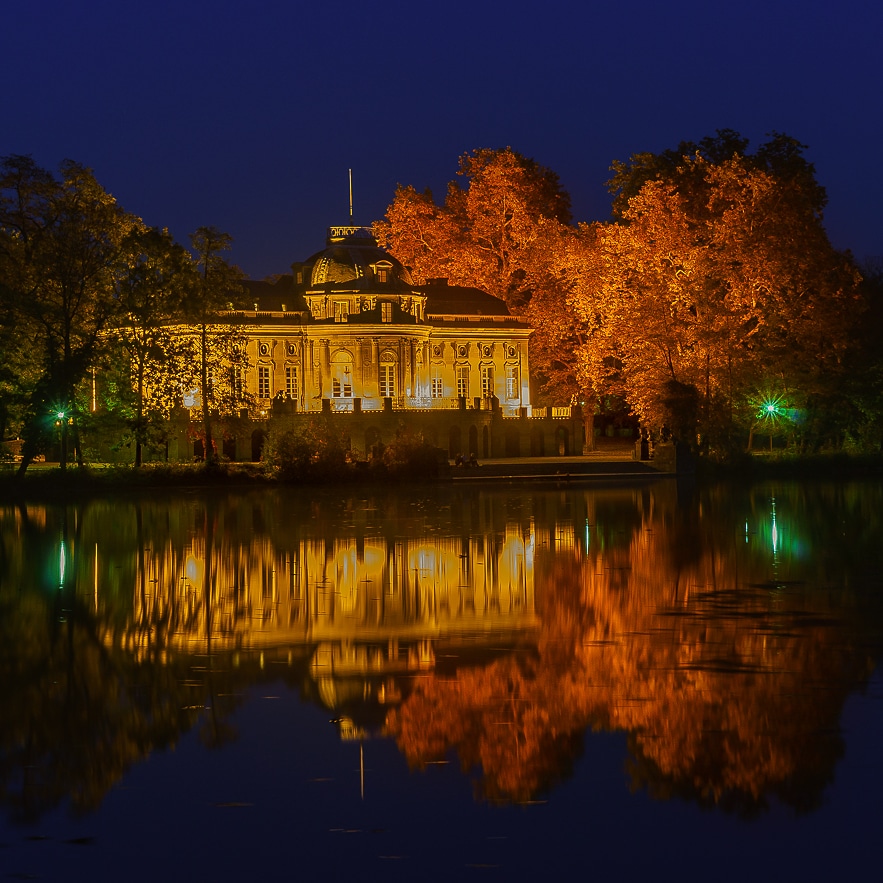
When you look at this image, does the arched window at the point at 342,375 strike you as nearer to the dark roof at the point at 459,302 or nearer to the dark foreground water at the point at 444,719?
the dark roof at the point at 459,302

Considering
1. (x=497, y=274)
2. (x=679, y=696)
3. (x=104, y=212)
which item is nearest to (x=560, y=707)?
(x=679, y=696)

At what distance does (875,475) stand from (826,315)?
6909 millimetres

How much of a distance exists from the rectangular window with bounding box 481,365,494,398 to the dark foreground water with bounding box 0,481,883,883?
189ft

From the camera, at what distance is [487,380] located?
81.1 m

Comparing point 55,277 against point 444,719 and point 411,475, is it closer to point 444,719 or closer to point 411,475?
point 411,475

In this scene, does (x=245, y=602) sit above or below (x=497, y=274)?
below

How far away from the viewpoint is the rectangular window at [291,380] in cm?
7856

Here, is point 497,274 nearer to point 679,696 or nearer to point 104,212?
point 104,212

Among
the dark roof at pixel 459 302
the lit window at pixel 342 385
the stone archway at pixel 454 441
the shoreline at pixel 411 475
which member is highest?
the dark roof at pixel 459 302

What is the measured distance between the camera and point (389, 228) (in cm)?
9069

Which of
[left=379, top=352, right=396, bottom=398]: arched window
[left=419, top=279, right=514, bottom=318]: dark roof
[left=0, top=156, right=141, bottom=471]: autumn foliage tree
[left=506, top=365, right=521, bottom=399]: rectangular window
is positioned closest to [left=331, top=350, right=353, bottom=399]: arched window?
[left=379, top=352, right=396, bottom=398]: arched window

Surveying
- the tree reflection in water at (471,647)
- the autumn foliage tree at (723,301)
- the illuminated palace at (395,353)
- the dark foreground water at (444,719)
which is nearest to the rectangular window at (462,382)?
the illuminated palace at (395,353)

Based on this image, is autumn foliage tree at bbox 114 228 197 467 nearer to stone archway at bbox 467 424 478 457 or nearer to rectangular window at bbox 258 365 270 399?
rectangular window at bbox 258 365 270 399

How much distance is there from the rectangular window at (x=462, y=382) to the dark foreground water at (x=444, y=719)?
58084 millimetres
